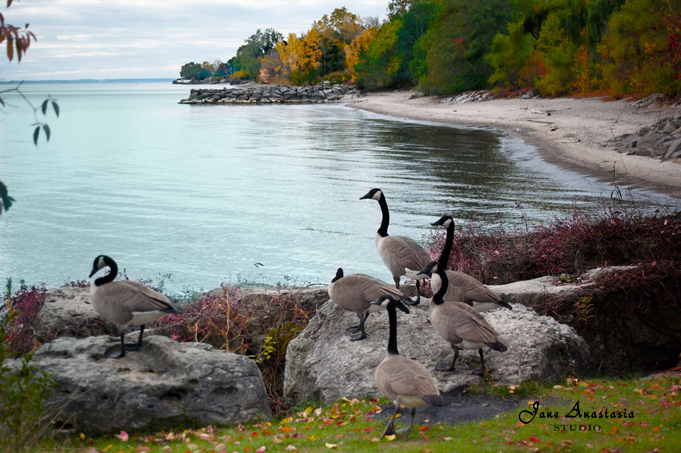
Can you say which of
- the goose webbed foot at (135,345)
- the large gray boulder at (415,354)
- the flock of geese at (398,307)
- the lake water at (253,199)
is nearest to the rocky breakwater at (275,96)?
the lake water at (253,199)

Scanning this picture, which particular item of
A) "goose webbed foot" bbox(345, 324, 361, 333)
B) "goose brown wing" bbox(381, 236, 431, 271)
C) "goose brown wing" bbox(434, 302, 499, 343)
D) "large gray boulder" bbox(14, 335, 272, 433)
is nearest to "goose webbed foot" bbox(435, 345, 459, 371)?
"goose brown wing" bbox(434, 302, 499, 343)

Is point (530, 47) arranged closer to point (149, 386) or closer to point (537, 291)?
point (537, 291)

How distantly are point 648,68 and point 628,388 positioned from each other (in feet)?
131

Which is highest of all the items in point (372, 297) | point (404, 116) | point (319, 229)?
point (404, 116)

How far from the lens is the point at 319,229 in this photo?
69.1ft

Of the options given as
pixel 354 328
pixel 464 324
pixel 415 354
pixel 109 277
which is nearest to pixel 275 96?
pixel 354 328

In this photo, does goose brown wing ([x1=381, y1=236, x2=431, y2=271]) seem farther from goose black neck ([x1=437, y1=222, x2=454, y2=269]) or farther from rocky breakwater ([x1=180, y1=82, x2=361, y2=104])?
rocky breakwater ([x1=180, y1=82, x2=361, y2=104])

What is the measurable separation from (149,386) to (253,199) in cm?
2094

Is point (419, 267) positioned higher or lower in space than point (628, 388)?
higher

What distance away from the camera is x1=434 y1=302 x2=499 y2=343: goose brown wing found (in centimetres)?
634

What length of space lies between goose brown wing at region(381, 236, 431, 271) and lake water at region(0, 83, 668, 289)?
5817mm

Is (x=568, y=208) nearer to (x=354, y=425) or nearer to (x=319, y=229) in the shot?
(x=319, y=229)

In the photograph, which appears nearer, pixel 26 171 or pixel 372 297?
pixel 372 297

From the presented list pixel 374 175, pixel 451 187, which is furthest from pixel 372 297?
pixel 374 175
